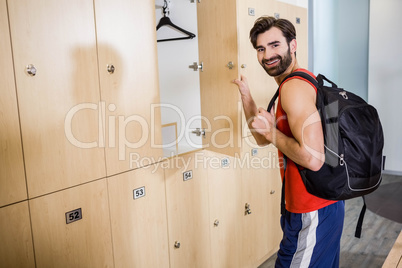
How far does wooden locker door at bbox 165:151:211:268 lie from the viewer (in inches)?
81.8

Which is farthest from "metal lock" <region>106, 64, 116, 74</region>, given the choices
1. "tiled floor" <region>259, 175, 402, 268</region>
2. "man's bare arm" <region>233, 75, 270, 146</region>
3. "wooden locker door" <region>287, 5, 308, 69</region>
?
"tiled floor" <region>259, 175, 402, 268</region>

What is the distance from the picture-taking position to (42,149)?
1451mm

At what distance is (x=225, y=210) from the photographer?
242 centimetres

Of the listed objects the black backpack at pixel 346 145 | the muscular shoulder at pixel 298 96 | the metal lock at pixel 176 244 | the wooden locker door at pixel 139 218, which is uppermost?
the muscular shoulder at pixel 298 96

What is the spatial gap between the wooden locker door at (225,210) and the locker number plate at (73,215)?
2.94ft

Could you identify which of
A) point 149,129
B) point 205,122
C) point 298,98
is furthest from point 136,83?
point 298,98

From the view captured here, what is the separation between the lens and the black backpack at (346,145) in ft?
4.67

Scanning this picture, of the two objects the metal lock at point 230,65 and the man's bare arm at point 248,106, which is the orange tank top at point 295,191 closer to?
the man's bare arm at point 248,106

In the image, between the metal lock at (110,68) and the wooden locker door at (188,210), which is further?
the wooden locker door at (188,210)

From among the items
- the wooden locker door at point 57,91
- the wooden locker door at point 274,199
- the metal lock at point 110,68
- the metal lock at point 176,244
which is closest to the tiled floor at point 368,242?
the wooden locker door at point 274,199

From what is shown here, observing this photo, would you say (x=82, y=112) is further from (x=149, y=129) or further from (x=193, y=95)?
(x=193, y=95)

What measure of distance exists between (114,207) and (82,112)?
51cm

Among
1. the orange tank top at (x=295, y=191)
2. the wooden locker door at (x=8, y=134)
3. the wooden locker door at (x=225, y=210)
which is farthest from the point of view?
the wooden locker door at (x=225, y=210)

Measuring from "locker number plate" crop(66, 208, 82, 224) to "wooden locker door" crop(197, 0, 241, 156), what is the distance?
84cm
